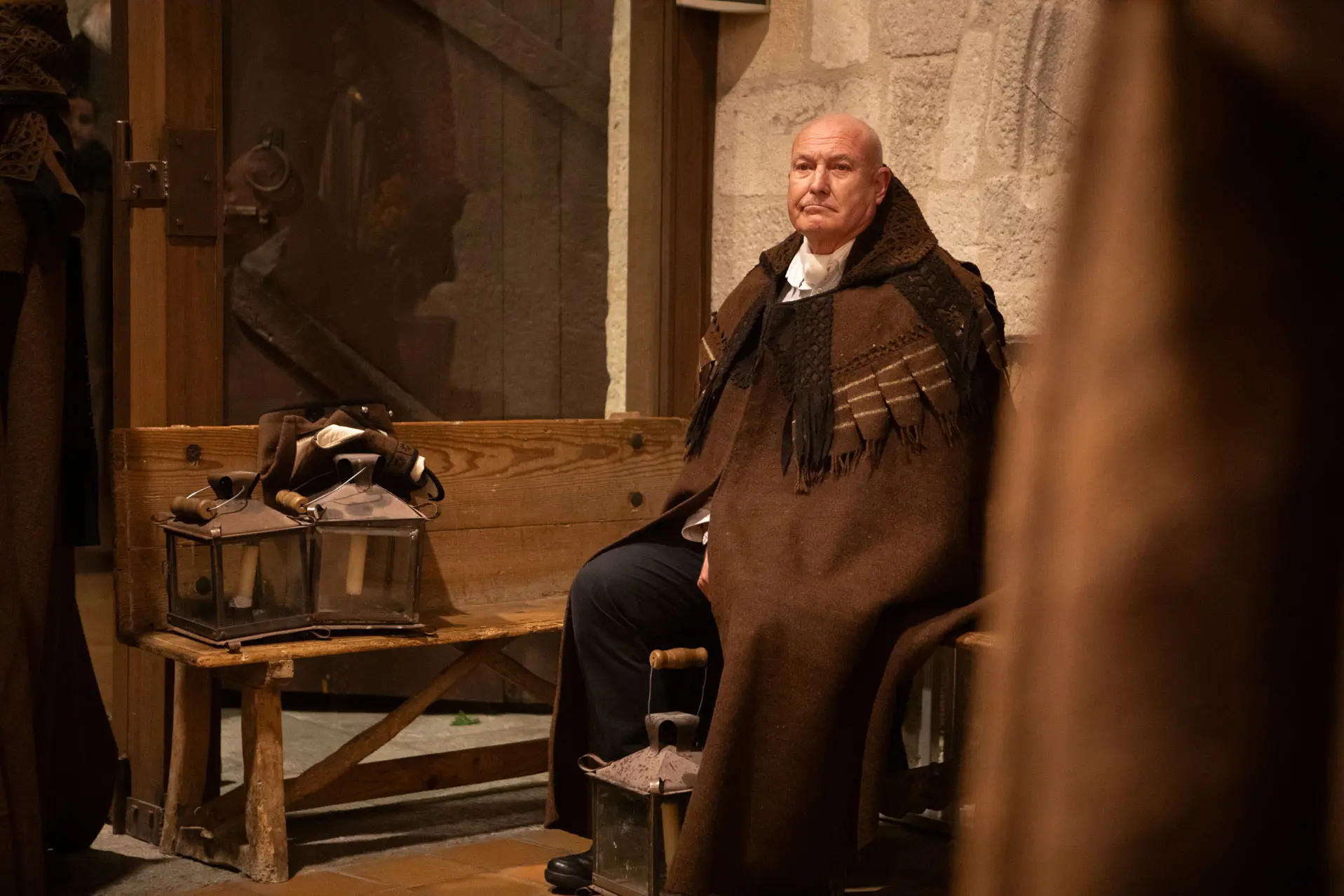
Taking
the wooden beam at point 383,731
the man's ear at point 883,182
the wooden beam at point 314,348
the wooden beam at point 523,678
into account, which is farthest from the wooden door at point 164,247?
the man's ear at point 883,182

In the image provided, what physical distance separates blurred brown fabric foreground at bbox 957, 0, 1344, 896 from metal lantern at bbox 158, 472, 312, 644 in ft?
9.56

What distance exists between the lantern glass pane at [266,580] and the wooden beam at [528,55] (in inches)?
64.7

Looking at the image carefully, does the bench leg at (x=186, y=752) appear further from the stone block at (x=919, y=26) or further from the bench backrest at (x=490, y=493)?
the stone block at (x=919, y=26)

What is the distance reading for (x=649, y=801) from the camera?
2889 mm

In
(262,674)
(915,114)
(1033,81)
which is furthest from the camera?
(915,114)

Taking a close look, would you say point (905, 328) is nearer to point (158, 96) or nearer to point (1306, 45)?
point (158, 96)

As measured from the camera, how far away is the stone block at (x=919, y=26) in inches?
147

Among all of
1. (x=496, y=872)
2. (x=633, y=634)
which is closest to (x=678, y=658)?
(x=633, y=634)

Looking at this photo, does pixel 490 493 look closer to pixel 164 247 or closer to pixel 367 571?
pixel 367 571

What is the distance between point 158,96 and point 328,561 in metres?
1.08

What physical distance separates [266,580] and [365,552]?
0.22 meters

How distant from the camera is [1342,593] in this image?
1.25 ft

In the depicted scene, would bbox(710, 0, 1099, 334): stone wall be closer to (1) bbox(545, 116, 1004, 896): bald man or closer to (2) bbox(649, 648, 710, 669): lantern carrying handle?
(1) bbox(545, 116, 1004, 896): bald man

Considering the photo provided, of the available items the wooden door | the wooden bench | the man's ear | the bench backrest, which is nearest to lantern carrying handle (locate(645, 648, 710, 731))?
the wooden bench
